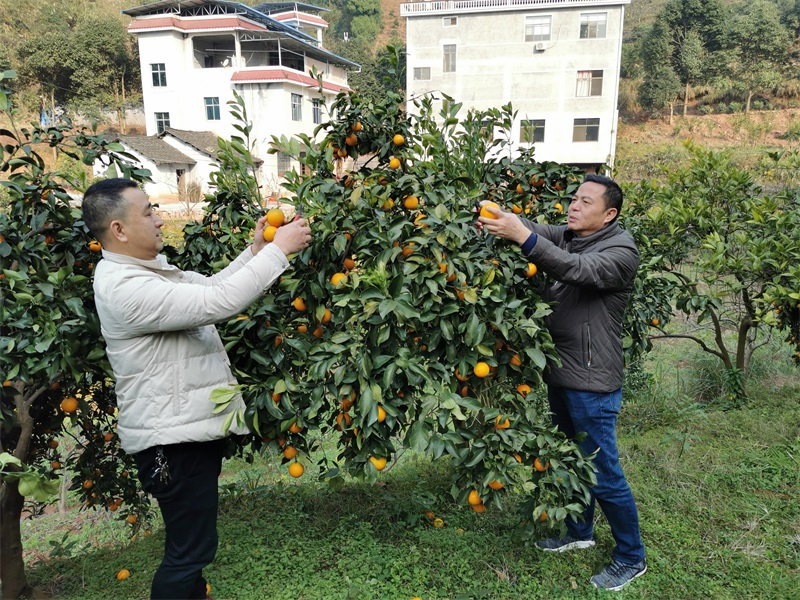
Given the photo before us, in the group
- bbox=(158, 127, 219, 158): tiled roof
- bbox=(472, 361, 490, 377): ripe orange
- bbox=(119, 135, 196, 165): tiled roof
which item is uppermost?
bbox=(158, 127, 219, 158): tiled roof

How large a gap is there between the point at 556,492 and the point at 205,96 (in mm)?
24880

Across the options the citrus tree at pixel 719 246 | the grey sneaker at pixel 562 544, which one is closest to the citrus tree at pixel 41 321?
the grey sneaker at pixel 562 544

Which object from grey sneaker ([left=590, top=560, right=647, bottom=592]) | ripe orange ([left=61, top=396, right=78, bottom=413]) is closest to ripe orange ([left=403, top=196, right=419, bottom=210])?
ripe orange ([left=61, top=396, right=78, bottom=413])

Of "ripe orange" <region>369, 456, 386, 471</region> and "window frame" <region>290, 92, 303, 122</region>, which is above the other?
"window frame" <region>290, 92, 303, 122</region>

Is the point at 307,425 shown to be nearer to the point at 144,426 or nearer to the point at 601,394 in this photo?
the point at 144,426

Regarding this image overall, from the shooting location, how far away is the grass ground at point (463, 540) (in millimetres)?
Answer: 2270

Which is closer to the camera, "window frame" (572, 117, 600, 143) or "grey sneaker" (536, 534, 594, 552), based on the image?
"grey sneaker" (536, 534, 594, 552)

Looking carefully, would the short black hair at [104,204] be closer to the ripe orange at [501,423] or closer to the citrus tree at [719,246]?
the ripe orange at [501,423]

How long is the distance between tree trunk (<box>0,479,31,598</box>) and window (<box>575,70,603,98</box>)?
72.9 feet

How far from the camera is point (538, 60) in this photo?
21516mm

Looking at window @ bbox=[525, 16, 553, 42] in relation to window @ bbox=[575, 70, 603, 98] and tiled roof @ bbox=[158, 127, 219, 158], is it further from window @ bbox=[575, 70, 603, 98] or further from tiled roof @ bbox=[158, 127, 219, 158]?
tiled roof @ bbox=[158, 127, 219, 158]

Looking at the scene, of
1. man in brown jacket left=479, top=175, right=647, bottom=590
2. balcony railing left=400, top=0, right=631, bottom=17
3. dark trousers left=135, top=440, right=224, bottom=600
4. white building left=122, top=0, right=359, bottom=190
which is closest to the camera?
dark trousers left=135, top=440, right=224, bottom=600

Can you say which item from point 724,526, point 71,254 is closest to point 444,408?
point 71,254

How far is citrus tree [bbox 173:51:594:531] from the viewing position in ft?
5.90
